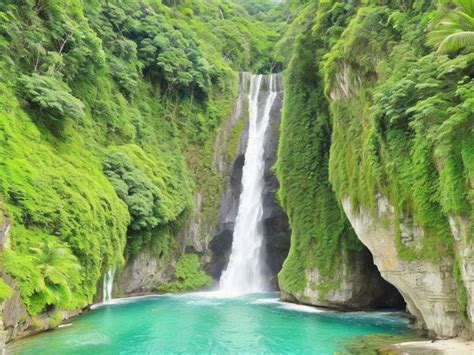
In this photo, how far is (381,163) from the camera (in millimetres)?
14156

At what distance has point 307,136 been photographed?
23.5m

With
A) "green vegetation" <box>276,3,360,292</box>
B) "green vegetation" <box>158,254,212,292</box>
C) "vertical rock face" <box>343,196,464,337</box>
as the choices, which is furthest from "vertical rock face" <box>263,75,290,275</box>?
"vertical rock face" <box>343,196,464,337</box>

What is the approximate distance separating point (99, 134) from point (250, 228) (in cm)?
1234

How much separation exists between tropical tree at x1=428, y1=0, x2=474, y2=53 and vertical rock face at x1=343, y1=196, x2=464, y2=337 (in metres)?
5.42

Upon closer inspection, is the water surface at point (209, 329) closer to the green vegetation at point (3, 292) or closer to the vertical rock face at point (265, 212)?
the green vegetation at point (3, 292)

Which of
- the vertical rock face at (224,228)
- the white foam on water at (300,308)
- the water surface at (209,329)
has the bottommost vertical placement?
the water surface at (209,329)

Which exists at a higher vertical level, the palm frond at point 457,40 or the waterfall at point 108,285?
the palm frond at point 457,40

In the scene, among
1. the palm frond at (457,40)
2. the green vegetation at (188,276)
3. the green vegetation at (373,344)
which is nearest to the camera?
the palm frond at (457,40)

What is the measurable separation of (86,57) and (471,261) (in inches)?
832

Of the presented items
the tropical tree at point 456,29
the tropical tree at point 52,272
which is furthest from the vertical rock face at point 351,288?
the tropical tree at point 456,29

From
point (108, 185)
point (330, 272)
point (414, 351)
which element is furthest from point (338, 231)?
point (108, 185)

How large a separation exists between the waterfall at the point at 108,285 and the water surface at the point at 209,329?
608mm

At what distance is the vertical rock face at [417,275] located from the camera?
40.0ft

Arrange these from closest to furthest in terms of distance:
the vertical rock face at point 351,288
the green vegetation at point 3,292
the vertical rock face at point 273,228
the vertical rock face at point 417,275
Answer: the green vegetation at point 3,292 → the vertical rock face at point 417,275 → the vertical rock face at point 351,288 → the vertical rock face at point 273,228
